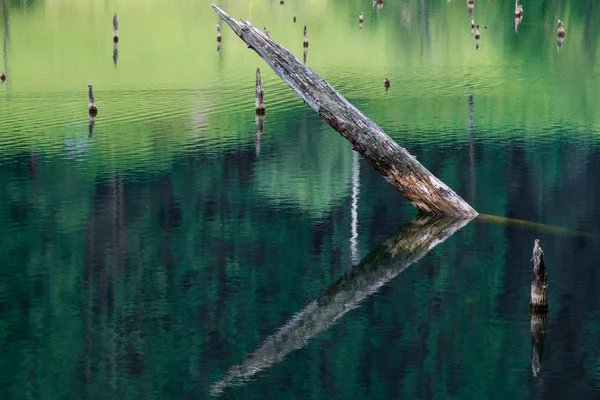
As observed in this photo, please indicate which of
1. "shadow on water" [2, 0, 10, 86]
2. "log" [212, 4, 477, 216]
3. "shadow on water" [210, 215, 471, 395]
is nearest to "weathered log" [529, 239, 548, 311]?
"shadow on water" [210, 215, 471, 395]

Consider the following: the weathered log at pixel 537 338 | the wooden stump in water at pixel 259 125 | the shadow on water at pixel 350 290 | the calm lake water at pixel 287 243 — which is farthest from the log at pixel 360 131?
the wooden stump in water at pixel 259 125

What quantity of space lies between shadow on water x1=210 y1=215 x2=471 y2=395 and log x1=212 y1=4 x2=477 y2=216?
69 centimetres

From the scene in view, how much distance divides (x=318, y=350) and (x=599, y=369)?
4.75m

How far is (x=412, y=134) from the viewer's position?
150 feet

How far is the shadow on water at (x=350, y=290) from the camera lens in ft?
64.1

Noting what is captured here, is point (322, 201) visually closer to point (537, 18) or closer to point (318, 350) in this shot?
point (318, 350)

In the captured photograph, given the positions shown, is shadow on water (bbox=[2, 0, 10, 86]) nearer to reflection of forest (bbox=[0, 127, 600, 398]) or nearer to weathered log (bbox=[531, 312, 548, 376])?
reflection of forest (bbox=[0, 127, 600, 398])

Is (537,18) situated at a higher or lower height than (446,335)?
higher

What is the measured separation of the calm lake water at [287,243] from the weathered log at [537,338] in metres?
0.08

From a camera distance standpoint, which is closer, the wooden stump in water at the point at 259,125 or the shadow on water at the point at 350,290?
the shadow on water at the point at 350,290

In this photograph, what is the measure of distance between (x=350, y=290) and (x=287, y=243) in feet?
14.8

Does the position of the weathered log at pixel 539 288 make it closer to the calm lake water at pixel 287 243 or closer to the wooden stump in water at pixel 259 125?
the calm lake water at pixel 287 243

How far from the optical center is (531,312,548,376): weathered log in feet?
63.1

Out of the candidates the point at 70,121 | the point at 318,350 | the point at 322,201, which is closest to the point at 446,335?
the point at 318,350
